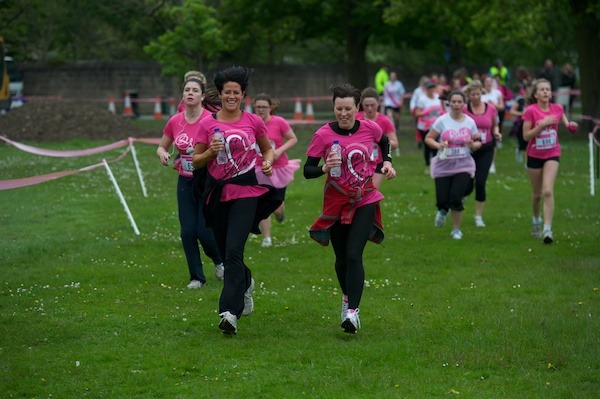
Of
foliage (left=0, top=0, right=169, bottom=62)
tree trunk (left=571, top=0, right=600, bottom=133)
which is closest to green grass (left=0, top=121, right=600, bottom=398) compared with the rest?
tree trunk (left=571, top=0, right=600, bottom=133)

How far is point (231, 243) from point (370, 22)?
104 feet

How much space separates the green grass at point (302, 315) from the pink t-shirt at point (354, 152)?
1.23m

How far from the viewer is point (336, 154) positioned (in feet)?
28.9

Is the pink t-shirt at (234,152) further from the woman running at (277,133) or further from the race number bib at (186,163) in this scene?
the woman running at (277,133)

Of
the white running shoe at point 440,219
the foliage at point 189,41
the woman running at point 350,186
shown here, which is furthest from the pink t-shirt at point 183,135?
the foliage at point 189,41

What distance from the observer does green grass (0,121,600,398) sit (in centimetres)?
770

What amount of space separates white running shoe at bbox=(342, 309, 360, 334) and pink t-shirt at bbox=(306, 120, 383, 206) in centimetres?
88

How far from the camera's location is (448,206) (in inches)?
586

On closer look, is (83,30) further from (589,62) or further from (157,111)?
(589,62)

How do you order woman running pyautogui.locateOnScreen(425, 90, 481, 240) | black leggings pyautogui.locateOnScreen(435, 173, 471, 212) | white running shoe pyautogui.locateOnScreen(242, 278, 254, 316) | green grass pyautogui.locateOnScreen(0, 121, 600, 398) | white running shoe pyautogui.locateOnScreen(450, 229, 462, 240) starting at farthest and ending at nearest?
1. white running shoe pyautogui.locateOnScreen(450, 229, 462, 240)
2. black leggings pyautogui.locateOnScreen(435, 173, 471, 212)
3. woman running pyautogui.locateOnScreen(425, 90, 481, 240)
4. white running shoe pyautogui.locateOnScreen(242, 278, 254, 316)
5. green grass pyautogui.locateOnScreen(0, 121, 600, 398)

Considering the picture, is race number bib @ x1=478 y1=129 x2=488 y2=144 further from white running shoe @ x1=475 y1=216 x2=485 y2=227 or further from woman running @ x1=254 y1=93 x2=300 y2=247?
woman running @ x1=254 y1=93 x2=300 y2=247

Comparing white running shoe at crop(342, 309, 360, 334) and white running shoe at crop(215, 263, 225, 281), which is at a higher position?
white running shoe at crop(342, 309, 360, 334)

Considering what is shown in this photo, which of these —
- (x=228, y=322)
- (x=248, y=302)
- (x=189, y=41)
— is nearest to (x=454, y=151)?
(x=248, y=302)

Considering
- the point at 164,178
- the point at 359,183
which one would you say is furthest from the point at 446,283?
the point at 164,178
